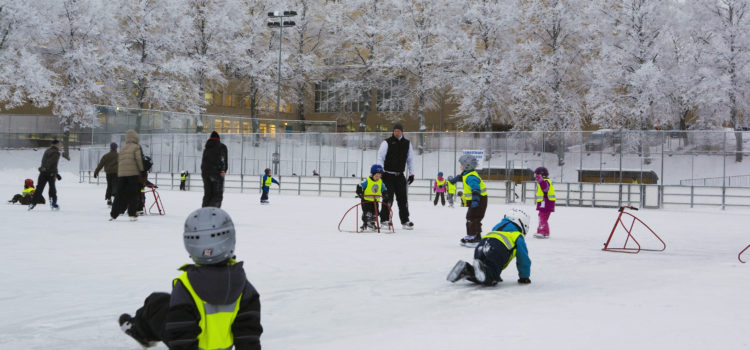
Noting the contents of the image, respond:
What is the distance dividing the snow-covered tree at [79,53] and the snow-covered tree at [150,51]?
4.46ft

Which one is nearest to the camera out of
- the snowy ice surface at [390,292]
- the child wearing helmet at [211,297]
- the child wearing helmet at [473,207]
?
the child wearing helmet at [211,297]

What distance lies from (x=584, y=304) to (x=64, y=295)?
4091 mm

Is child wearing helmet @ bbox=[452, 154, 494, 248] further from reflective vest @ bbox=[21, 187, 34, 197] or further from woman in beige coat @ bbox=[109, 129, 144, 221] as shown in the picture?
reflective vest @ bbox=[21, 187, 34, 197]

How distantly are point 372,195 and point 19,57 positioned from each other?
31575mm

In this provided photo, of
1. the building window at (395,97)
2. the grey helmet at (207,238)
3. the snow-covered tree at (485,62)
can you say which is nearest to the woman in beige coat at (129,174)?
the grey helmet at (207,238)

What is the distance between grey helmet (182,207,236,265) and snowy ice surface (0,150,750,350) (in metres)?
1.45

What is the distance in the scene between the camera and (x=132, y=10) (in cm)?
4238

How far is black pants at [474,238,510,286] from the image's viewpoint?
6.56m

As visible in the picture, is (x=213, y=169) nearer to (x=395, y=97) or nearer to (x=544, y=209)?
(x=544, y=209)

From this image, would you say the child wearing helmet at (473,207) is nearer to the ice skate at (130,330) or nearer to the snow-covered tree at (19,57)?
the ice skate at (130,330)

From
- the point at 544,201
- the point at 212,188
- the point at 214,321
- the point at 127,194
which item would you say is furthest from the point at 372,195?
the point at 214,321

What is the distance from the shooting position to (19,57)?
121 ft

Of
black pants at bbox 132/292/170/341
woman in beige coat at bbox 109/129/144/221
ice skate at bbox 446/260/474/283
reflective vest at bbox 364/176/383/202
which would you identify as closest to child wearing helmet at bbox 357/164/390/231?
reflective vest at bbox 364/176/383/202

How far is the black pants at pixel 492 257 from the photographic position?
6559mm
